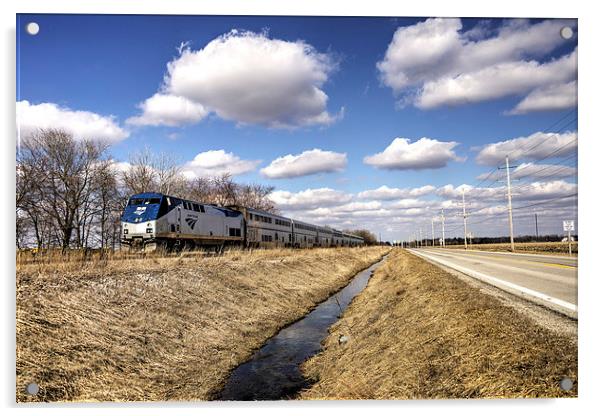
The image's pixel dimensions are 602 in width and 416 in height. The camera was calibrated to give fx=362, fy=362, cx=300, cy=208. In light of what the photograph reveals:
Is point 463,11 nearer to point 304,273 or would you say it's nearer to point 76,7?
point 76,7

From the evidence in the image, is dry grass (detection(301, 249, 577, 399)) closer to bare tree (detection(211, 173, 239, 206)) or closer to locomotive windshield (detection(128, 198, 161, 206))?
locomotive windshield (detection(128, 198, 161, 206))

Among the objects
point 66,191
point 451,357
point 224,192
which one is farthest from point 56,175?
point 224,192

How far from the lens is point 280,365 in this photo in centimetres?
851

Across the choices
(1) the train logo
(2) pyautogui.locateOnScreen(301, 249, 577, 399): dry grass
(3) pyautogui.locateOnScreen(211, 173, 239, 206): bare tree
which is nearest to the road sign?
(2) pyautogui.locateOnScreen(301, 249, 577, 399): dry grass

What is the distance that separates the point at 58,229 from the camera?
12.3m

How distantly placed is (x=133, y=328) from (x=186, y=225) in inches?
526

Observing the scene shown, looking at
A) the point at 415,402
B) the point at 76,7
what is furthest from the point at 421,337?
the point at 76,7

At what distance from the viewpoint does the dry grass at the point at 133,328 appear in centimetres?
575

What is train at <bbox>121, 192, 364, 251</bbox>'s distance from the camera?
18281 mm

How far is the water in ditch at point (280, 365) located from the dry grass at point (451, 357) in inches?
18.6

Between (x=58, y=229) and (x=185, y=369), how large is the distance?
26.3ft

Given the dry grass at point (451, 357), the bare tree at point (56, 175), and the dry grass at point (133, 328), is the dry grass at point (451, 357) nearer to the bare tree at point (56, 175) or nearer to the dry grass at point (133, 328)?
the dry grass at point (133, 328)

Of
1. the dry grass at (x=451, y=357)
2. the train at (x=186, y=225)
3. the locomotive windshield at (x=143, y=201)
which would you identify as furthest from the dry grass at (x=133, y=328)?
the locomotive windshield at (x=143, y=201)

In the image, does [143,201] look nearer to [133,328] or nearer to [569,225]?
[133,328]
